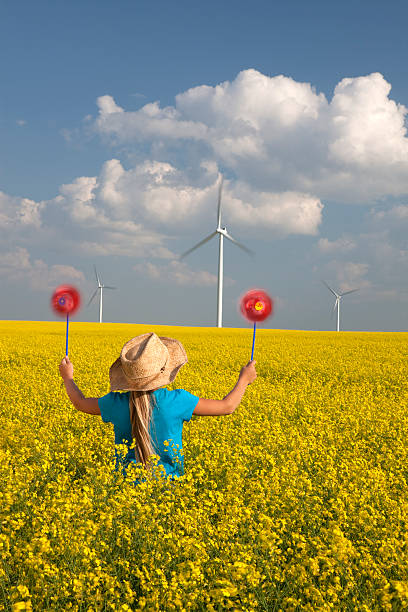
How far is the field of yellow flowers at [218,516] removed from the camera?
3.10m

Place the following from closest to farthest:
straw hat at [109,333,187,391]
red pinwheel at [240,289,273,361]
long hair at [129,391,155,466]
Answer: straw hat at [109,333,187,391], long hair at [129,391,155,466], red pinwheel at [240,289,273,361]

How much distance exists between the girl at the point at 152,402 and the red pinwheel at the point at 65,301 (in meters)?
1.30

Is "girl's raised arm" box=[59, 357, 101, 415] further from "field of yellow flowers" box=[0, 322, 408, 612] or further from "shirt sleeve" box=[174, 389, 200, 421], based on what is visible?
"shirt sleeve" box=[174, 389, 200, 421]

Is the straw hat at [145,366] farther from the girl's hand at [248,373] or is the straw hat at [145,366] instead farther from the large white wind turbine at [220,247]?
the large white wind turbine at [220,247]

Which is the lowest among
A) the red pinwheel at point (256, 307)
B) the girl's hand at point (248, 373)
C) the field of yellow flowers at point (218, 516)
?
the field of yellow flowers at point (218, 516)

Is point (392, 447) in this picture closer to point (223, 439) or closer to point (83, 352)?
point (223, 439)

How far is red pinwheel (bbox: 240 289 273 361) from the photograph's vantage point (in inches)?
192

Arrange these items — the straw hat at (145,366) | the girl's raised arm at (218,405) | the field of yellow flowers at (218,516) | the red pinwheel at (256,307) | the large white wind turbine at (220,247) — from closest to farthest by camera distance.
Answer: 1. the field of yellow flowers at (218,516)
2. the straw hat at (145,366)
3. the girl's raised arm at (218,405)
4. the red pinwheel at (256,307)
5. the large white wind turbine at (220,247)

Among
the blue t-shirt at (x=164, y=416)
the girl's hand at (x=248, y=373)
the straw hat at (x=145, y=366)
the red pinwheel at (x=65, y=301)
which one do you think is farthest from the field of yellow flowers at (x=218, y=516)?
the red pinwheel at (x=65, y=301)

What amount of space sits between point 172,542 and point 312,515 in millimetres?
1436

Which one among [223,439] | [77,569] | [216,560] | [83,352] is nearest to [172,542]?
[216,560]

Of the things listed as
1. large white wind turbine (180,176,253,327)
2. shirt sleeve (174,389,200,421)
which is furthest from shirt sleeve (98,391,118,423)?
large white wind turbine (180,176,253,327)

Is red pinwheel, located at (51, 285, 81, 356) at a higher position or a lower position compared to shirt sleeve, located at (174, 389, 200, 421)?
higher

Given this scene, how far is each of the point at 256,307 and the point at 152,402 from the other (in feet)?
5.11
